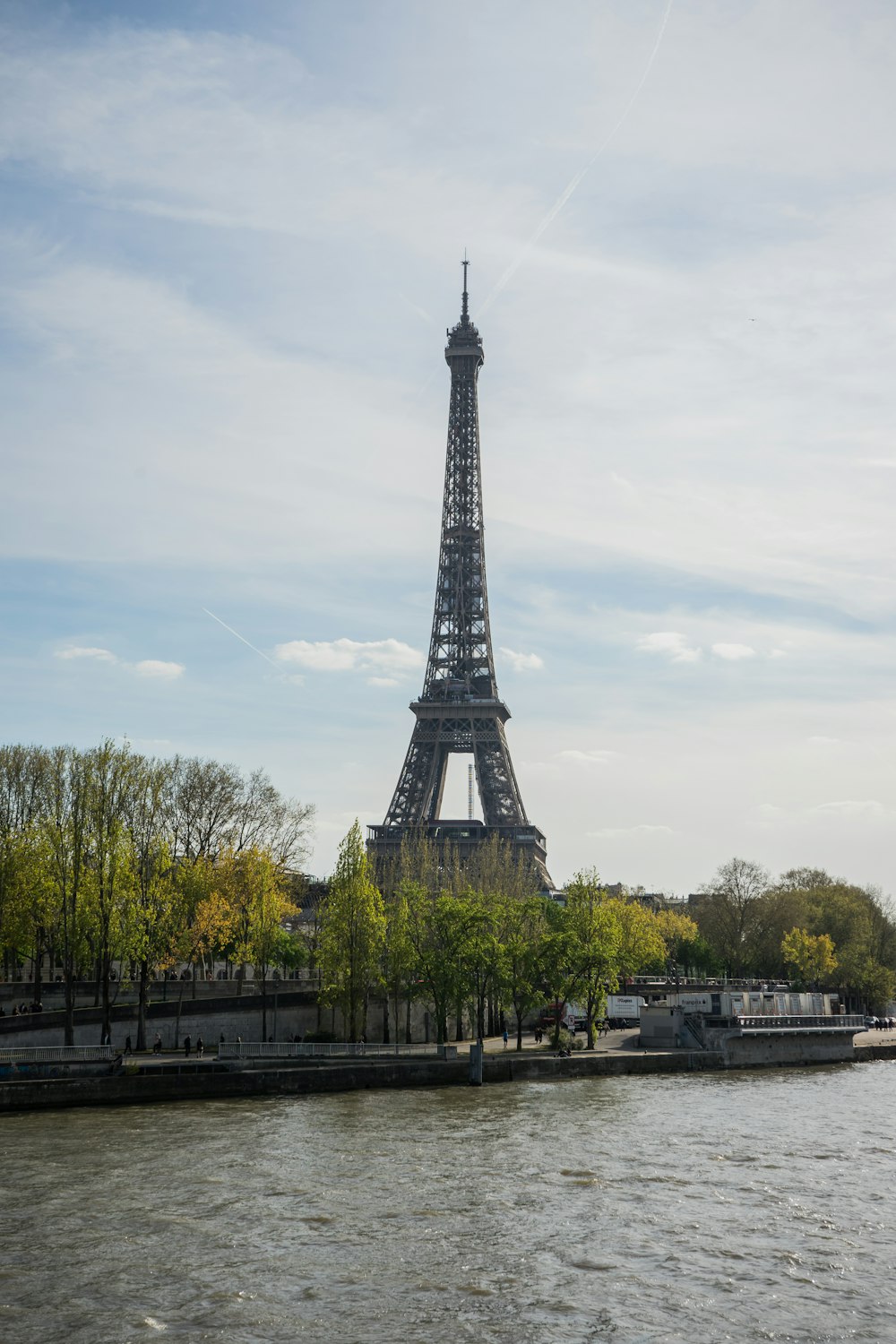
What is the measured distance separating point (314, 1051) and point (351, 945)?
8327 millimetres

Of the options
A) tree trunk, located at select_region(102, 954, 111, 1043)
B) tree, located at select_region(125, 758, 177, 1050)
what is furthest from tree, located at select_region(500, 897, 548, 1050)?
tree trunk, located at select_region(102, 954, 111, 1043)

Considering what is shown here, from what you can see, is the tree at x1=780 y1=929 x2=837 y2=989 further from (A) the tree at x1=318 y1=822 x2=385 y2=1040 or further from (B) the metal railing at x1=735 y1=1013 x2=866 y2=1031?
(A) the tree at x1=318 y1=822 x2=385 y2=1040

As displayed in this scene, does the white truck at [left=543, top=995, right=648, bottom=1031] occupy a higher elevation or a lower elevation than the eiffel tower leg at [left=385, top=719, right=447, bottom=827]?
lower

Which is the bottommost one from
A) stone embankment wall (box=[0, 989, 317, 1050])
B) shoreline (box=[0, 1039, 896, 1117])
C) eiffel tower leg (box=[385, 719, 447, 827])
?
shoreline (box=[0, 1039, 896, 1117])

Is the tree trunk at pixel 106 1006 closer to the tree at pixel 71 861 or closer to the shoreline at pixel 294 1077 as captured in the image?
the tree at pixel 71 861

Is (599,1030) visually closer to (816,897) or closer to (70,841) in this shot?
(70,841)

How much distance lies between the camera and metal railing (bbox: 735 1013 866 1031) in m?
76.4

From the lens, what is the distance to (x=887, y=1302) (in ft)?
78.7

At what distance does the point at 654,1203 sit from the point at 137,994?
142ft

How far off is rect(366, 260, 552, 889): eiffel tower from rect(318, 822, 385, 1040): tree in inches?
1915

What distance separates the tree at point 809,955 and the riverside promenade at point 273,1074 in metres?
50.2

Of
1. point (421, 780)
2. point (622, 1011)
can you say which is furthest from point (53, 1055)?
point (421, 780)

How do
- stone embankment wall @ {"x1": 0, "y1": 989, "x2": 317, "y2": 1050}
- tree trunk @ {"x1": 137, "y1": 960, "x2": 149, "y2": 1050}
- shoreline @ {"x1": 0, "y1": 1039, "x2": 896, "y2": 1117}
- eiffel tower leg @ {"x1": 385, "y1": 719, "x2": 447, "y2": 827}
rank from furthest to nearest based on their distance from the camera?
1. eiffel tower leg @ {"x1": 385, "y1": 719, "x2": 447, "y2": 827}
2. tree trunk @ {"x1": 137, "y1": 960, "x2": 149, "y2": 1050}
3. stone embankment wall @ {"x1": 0, "y1": 989, "x2": 317, "y2": 1050}
4. shoreline @ {"x1": 0, "y1": 1039, "x2": 896, "y2": 1117}

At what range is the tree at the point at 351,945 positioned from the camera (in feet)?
214
